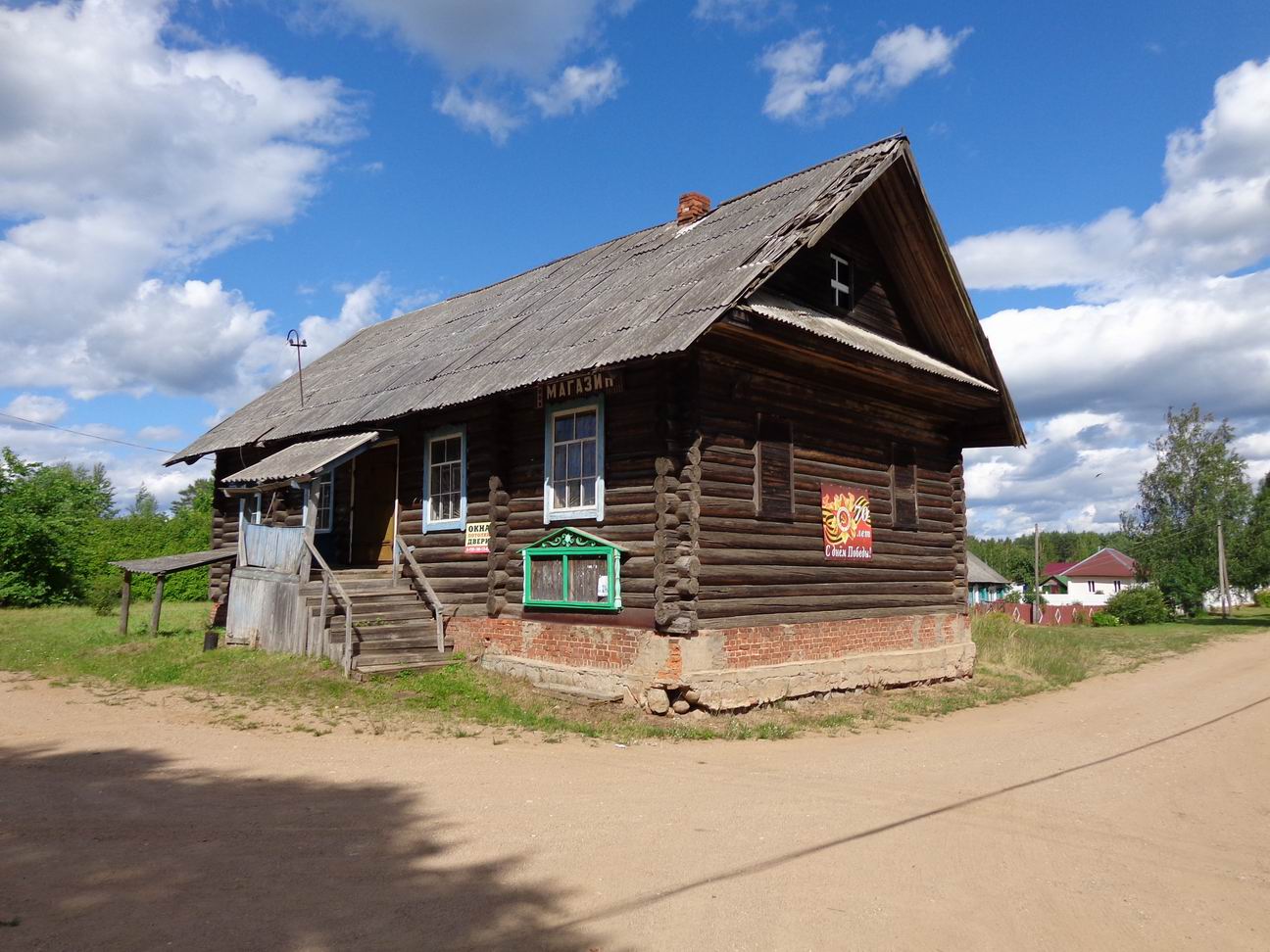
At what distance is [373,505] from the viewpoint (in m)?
16.5

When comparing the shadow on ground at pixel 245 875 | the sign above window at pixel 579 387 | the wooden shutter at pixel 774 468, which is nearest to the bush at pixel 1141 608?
the wooden shutter at pixel 774 468

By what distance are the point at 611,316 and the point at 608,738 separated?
5865 millimetres

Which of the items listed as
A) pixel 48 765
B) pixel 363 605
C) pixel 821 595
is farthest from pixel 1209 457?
pixel 48 765

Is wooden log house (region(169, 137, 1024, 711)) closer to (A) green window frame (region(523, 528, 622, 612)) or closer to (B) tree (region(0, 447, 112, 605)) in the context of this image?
(A) green window frame (region(523, 528, 622, 612))

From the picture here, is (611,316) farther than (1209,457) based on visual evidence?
No

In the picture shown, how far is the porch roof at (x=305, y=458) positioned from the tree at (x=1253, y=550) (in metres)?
44.6

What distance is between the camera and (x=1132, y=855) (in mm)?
6176

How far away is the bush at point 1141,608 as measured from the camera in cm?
4206

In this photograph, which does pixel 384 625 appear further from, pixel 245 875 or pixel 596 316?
pixel 245 875

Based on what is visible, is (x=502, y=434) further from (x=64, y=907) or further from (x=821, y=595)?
(x=64, y=907)

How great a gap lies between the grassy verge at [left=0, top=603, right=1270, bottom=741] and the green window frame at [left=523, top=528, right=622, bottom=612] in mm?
1271

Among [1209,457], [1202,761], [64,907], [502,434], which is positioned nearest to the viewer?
[64,907]

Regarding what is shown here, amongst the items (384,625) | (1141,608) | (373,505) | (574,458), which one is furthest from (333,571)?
(1141,608)

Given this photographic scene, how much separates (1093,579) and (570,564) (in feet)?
261
